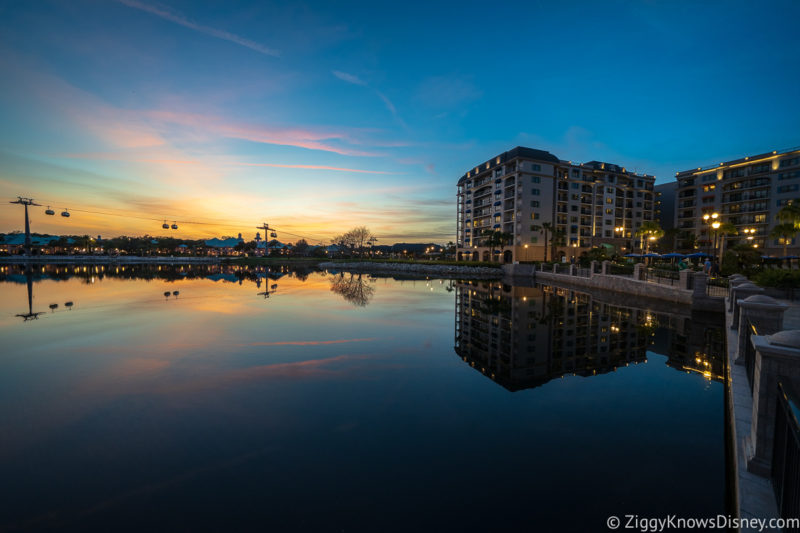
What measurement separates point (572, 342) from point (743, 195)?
9116 centimetres

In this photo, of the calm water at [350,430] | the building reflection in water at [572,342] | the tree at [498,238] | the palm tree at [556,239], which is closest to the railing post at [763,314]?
the calm water at [350,430]

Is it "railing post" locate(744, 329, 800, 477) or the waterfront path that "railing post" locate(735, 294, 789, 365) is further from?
"railing post" locate(744, 329, 800, 477)

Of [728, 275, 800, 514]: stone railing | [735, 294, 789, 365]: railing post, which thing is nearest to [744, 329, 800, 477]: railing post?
[728, 275, 800, 514]: stone railing

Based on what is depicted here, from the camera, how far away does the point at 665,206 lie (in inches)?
3664

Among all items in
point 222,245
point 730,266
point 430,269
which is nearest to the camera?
point 730,266

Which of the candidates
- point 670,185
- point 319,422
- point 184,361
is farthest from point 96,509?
point 670,185

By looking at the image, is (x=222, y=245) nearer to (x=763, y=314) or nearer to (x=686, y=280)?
(x=686, y=280)

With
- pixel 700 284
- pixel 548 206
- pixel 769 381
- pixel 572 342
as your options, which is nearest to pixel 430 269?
pixel 548 206

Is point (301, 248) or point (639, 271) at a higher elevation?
point (301, 248)

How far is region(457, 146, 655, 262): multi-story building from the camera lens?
6944 cm

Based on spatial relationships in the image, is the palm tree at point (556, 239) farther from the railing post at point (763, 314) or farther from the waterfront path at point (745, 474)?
the waterfront path at point (745, 474)

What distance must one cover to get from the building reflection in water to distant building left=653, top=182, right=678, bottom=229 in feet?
309

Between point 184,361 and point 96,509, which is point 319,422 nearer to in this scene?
point 96,509

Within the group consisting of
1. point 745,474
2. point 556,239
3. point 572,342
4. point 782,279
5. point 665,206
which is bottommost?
point 572,342
